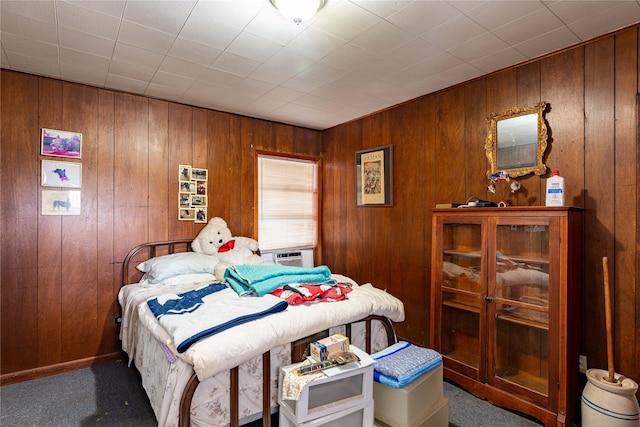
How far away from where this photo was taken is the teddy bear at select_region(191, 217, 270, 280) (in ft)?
10.8

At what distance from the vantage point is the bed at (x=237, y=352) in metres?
1.56

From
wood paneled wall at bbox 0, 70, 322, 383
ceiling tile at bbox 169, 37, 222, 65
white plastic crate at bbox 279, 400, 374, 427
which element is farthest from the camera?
wood paneled wall at bbox 0, 70, 322, 383

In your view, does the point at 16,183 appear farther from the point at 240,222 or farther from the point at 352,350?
the point at 352,350

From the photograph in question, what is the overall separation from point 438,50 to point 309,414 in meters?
2.45

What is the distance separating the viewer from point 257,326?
5.66 feet

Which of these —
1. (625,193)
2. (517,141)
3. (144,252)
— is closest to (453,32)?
(517,141)

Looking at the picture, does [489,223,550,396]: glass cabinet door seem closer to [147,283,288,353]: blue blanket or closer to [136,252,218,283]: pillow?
[147,283,288,353]: blue blanket

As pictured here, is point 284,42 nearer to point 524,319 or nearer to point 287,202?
point 287,202

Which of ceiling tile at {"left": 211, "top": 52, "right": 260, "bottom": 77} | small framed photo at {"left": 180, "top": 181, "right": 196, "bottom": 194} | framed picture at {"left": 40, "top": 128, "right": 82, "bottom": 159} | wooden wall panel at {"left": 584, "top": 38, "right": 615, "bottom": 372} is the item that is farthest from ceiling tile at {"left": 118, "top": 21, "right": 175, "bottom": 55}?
wooden wall panel at {"left": 584, "top": 38, "right": 615, "bottom": 372}

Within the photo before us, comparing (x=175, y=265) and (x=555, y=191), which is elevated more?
(x=555, y=191)

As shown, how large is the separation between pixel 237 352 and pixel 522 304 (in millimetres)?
1930

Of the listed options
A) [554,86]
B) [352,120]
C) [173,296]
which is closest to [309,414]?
[173,296]

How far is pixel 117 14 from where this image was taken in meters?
1.93

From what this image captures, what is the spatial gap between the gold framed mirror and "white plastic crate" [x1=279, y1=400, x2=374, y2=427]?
2042mm
